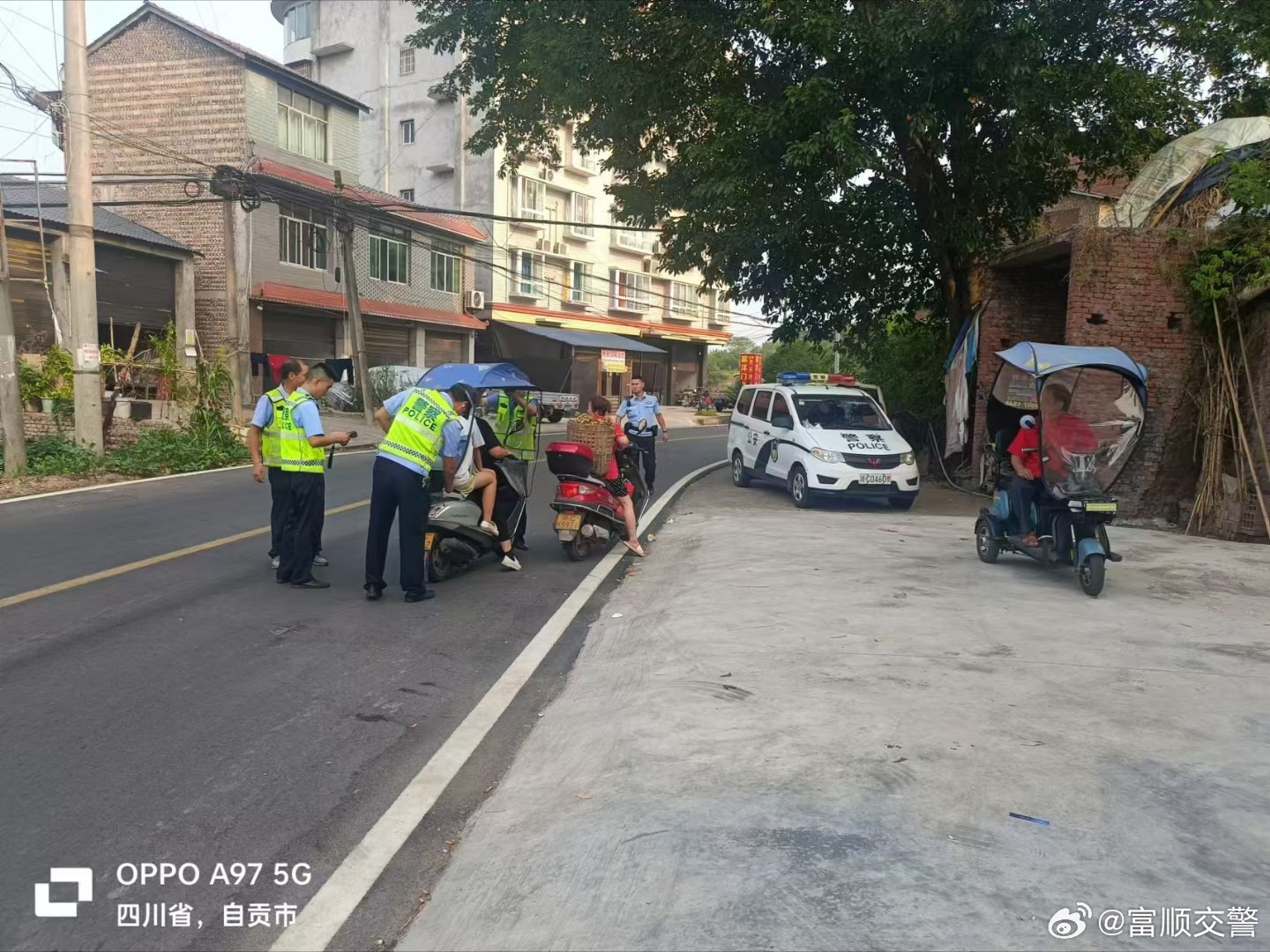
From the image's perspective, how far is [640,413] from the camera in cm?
1396

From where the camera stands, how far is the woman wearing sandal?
953 centimetres

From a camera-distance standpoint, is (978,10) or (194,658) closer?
(194,658)

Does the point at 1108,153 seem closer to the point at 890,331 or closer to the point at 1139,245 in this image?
the point at 1139,245

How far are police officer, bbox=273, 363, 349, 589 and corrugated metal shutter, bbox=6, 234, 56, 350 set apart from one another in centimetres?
1906

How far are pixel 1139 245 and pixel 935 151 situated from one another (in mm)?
4743

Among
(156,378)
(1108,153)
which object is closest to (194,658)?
(1108,153)

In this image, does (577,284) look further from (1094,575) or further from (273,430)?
(1094,575)

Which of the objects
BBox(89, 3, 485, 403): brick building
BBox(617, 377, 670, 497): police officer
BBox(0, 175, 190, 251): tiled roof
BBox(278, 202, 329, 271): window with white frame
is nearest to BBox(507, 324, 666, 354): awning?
BBox(89, 3, 485, 403): brick building

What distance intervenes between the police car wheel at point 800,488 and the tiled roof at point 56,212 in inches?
749

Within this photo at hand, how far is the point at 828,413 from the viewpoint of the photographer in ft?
47.8

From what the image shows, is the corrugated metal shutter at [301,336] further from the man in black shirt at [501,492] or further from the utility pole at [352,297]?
the man in black shirt at [501,492]

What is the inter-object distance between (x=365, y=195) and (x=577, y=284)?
18.2m

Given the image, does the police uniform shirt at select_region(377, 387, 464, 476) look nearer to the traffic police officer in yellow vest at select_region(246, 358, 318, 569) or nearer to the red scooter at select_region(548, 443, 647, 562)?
the traffic police officer in yellow vest at select_region(246, 358, 318, 569)

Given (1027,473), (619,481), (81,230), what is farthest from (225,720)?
(81,230)
